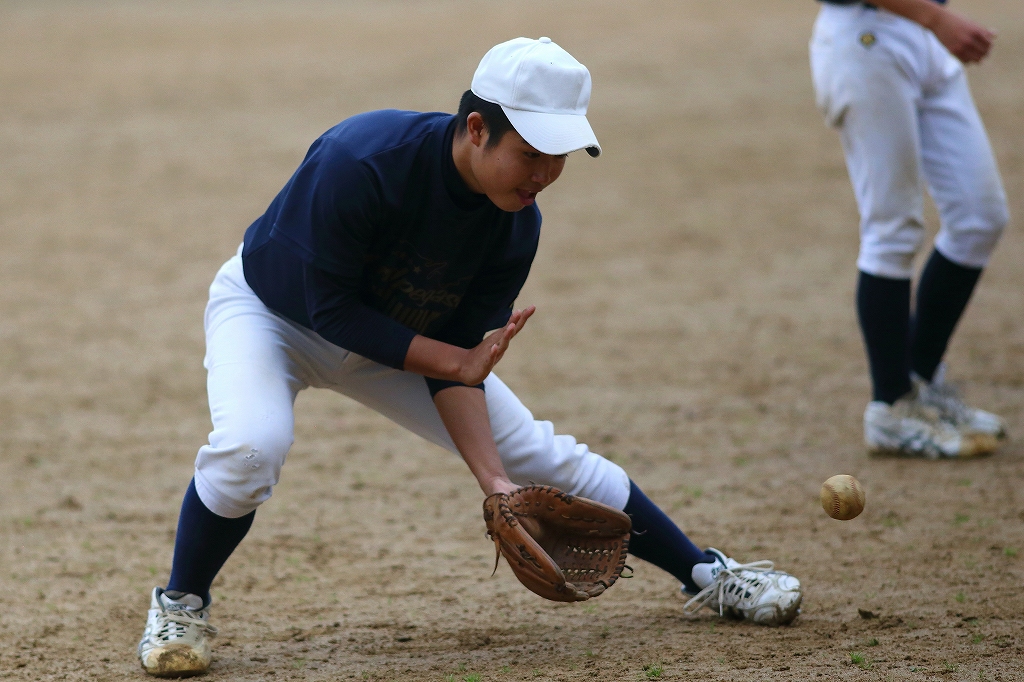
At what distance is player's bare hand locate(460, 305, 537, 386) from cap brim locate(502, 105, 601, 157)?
0.36 m

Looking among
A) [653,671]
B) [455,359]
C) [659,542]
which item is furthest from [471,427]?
[653,671]

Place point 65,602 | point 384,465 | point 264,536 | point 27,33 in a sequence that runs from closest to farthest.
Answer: point 65,602, point 264,536, point 384,465, point 27,33

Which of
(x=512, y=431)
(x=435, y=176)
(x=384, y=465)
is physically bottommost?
(x=384, y=465)

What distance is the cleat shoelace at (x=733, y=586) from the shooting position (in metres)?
3.10

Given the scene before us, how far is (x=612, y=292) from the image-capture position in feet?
23.9

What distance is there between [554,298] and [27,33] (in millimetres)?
12278

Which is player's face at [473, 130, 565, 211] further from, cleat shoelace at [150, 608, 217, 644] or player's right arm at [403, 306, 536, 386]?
cleat shoelace at [150, 608, 217, 644]

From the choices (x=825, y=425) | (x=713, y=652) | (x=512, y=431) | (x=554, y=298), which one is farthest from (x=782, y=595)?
(x=554, y=298)

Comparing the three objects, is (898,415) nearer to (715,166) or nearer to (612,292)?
(612,292)

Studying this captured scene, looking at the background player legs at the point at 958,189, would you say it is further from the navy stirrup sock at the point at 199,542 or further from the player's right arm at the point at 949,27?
the navy stirrup sock at the point at 199,542

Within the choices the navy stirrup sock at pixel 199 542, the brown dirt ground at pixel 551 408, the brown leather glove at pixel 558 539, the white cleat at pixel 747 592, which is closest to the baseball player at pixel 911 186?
the brown dirt ground at pixel 551 408

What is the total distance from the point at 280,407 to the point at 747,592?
1317 millimetres

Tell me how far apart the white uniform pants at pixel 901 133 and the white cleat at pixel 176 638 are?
8.91ft

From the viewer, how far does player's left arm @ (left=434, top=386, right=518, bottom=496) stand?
290 centimetres
